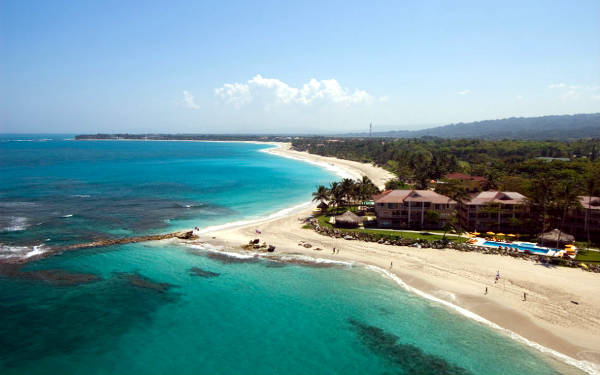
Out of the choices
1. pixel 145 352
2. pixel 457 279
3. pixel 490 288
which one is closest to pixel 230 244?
pixel 145 352

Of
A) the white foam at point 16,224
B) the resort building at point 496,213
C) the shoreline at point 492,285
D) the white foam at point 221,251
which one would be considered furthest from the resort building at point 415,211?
the white foam at point 16,224

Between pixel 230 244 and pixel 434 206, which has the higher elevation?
pixel 434 206

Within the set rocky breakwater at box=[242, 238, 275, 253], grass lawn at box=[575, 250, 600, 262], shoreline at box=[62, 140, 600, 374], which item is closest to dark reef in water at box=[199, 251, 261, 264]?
shoreline at box=[62, 140, 600, 374]

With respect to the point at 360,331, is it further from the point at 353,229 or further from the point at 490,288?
the point at 353,229

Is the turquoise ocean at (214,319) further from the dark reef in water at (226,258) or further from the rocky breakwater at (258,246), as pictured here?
the rocky breakwater at (258,246)

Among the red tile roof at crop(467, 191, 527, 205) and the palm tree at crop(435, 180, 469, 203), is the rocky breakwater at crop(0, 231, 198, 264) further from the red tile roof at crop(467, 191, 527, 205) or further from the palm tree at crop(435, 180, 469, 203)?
the red tile roof at crop(467, 191, 527, 205)

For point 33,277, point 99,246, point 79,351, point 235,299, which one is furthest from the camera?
point 99,246

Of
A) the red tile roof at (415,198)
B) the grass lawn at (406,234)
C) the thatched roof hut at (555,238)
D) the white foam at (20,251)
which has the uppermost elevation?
the red tile roof at (415,198)
